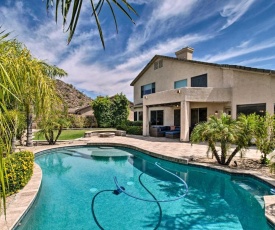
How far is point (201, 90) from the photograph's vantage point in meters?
18.0

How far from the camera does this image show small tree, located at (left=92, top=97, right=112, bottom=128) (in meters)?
35.2

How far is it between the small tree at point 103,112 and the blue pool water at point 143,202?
22.9m

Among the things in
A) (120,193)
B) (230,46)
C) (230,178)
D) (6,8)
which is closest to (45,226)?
(120,193)

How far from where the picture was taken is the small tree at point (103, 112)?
35.2 meters

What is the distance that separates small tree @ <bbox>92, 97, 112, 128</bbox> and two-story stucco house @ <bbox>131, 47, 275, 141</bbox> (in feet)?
36.0

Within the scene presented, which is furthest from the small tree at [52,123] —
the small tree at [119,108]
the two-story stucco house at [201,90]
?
the small tree at [119,108]

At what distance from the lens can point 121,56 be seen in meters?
24.1

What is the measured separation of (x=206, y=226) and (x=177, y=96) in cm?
1432

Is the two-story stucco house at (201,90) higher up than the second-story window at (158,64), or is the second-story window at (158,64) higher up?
the second-story window at (158,64)

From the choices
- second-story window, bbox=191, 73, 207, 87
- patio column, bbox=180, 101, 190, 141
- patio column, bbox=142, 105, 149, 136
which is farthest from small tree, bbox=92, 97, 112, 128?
patio column, bbox=180, 101, 190, 141

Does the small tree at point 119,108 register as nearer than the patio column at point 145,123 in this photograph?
No

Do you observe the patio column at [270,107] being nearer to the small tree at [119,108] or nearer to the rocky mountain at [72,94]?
the small tree at [119,108]

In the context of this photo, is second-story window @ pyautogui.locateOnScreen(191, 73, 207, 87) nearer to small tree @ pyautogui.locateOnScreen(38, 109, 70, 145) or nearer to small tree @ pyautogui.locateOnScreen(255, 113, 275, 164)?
small tree @ pyautogui.locateOnScreen(255, 113, 275, 164)

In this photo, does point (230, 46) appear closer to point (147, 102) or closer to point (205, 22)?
point (205, 22)
